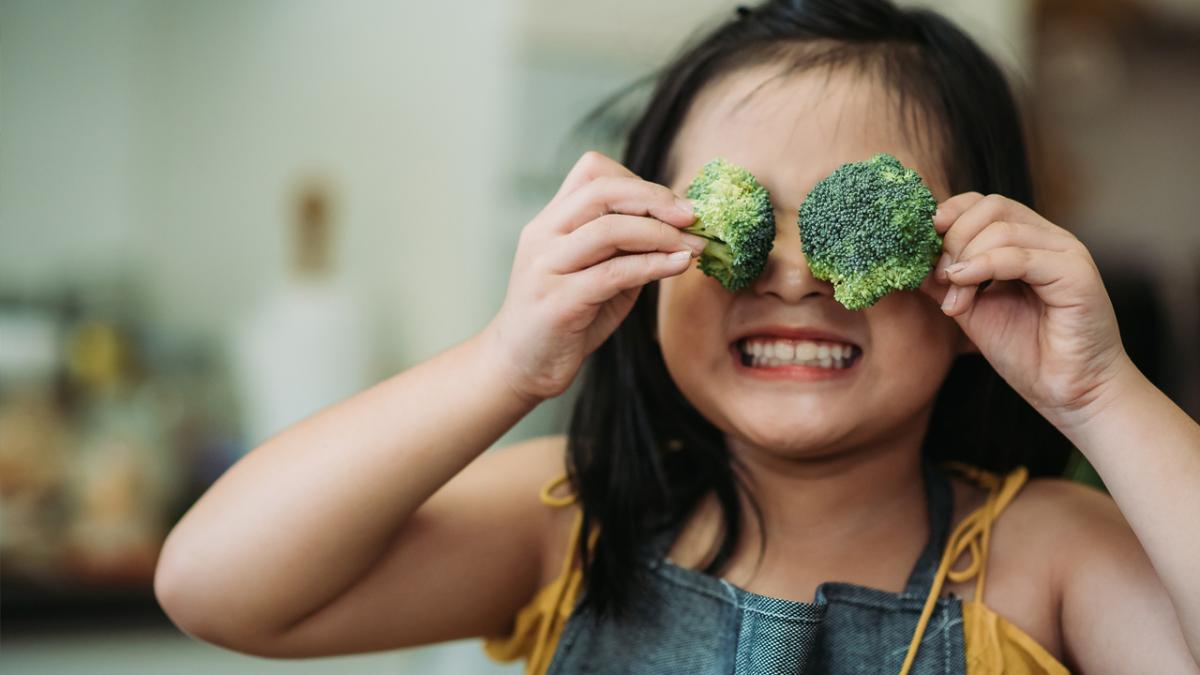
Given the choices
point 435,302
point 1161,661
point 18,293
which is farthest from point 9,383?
point 1161,661

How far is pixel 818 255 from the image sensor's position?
0.82 m

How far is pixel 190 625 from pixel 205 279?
2.05m

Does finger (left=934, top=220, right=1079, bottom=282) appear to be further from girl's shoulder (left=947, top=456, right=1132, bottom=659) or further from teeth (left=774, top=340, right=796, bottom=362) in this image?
girl's shoulder (left=947, top=456, right=1132, bottom=659)

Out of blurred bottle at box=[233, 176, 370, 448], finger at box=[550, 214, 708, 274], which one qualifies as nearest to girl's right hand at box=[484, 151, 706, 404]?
finger at box=[550, 214, 708, 274]

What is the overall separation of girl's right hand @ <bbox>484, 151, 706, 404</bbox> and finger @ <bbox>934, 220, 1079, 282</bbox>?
0.20 m

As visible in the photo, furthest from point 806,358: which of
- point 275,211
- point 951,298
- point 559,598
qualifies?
point 275,211

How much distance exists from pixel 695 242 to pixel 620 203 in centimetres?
6

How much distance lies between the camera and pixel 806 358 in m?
0.88

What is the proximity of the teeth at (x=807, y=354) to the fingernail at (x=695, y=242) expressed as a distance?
0.12 m

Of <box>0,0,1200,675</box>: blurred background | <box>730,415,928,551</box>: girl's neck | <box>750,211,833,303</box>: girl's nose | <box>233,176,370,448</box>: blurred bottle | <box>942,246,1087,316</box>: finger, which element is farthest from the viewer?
<box>233,176,370,448</box>: blurred bottle

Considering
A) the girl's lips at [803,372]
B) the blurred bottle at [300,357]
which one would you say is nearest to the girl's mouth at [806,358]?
the girl's lips at [803,372]

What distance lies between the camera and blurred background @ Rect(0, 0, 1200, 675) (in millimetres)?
1963

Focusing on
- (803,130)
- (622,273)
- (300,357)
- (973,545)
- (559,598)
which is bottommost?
(300,357)

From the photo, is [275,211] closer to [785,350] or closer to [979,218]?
[785,350]
